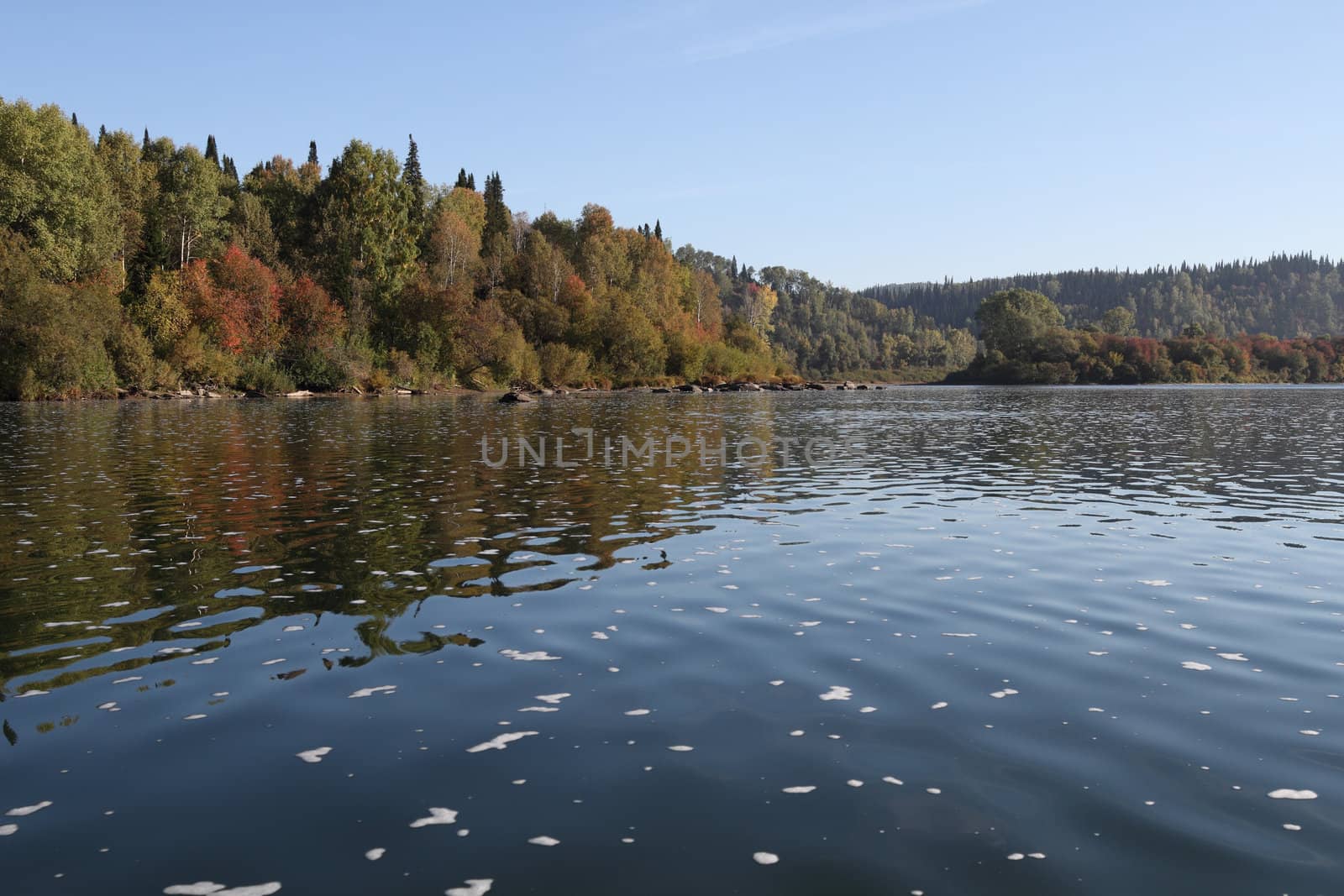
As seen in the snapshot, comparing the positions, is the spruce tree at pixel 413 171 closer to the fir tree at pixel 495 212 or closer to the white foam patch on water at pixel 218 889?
the fir tree at pixel 495 212

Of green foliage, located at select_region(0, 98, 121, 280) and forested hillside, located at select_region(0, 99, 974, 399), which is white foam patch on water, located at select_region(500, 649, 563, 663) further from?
green foliage, located at select_region(0, 98, 121, 280)

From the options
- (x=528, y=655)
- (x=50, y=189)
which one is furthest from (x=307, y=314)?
(x=528, y=655)

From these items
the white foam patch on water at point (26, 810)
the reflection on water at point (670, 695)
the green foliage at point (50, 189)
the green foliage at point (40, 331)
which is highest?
the green foliage at point (50, 189)

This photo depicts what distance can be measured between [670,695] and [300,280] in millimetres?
113194

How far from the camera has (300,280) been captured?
112 meters

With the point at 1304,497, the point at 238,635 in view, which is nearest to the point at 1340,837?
the point at 238,635

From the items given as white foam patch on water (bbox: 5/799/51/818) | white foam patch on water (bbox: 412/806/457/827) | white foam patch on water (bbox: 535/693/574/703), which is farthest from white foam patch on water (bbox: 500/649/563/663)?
white foam patch on water (bbox: 5/799/51/818)

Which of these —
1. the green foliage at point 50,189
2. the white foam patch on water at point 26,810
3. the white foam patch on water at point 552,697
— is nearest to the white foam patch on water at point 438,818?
the white foam patch on water at point 552,697

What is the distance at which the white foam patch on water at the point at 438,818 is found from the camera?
7062mm

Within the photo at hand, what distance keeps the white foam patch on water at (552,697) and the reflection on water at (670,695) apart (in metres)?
0.24

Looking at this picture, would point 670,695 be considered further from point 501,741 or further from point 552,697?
point 501,741

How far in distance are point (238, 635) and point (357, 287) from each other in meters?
112

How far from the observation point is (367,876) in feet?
20.7

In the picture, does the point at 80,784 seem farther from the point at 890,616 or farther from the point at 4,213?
the point at 4,213
